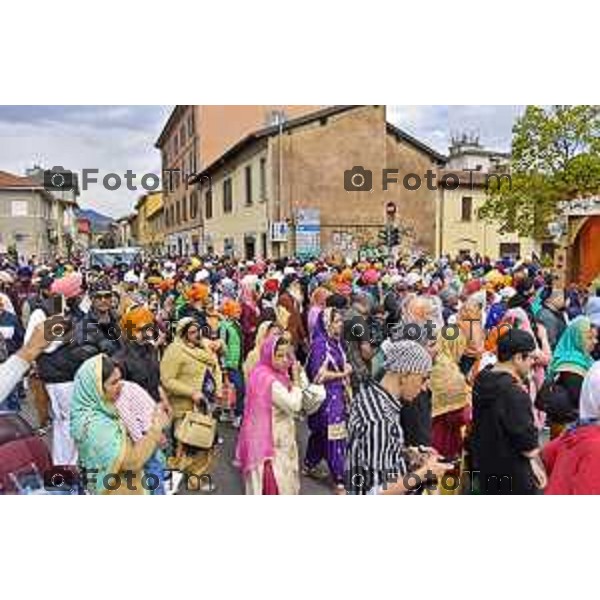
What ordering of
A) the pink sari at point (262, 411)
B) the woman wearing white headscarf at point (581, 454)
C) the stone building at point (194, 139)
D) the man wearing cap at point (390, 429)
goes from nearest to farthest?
the woman wearing white headscarf at point (581, 454)
the man wearing cap at point (390, 429)
the pink sari at point (262, 411)
the stone building at point (194, 139)

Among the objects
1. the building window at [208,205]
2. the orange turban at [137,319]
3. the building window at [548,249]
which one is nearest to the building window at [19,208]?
the orange turban at [137,319]

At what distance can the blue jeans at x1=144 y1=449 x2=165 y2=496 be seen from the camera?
4.23 metres

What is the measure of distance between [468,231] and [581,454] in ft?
11.4

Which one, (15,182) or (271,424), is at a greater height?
(15,182)

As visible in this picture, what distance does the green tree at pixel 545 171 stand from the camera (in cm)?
557

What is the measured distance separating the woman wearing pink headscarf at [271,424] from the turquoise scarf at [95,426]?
1.03 meters

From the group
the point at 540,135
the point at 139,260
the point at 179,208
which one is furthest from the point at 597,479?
the point at 139,260

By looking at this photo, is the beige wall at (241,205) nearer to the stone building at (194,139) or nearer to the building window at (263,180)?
the building window at (263,180)

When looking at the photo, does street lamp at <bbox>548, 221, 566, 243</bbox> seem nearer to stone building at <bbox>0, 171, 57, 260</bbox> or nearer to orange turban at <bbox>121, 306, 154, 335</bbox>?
orange turban at <bbox>121, 306, 154, 335</bbox>

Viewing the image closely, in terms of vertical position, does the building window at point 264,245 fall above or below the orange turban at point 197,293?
above

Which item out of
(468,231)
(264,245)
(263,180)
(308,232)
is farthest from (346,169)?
(264,245)

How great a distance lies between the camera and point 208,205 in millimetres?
6730
